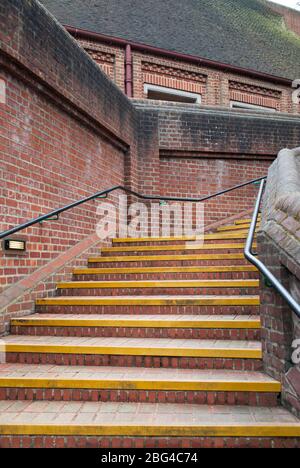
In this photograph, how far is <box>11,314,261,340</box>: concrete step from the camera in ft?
11.3

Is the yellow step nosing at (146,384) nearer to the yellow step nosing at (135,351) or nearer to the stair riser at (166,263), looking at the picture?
the yellow step nosing at (135,351)

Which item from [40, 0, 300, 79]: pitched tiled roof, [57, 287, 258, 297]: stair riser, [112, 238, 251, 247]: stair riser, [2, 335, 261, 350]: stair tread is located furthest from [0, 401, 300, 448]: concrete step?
[40, 0, 300, 79]: pitched tiled roof

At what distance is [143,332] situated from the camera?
3.59 m

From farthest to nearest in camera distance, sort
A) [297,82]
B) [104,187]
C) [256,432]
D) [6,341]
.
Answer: [297,82] < [104,187] < [6,341] < [256,432]

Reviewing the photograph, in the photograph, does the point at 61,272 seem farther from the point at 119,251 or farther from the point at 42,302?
the point at 119,251

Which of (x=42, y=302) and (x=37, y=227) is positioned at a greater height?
(x=37, y=227)

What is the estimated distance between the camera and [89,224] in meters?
5.83

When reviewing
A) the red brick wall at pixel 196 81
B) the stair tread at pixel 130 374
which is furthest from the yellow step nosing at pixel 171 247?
the red brick wall at pixel 196 81

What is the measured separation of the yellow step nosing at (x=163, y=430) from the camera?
233 centimetres

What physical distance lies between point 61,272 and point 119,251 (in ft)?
3.83

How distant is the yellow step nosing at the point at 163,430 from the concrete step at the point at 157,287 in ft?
6.33

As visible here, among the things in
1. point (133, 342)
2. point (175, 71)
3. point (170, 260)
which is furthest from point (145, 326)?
point (175, 71)

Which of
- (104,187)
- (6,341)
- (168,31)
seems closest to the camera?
(6,341)
